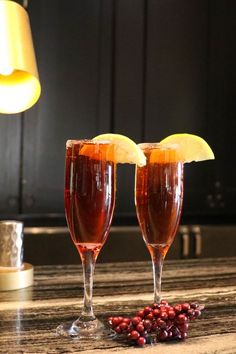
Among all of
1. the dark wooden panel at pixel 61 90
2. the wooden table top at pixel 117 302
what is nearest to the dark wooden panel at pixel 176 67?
the dark wooden panel at pixel 61 90

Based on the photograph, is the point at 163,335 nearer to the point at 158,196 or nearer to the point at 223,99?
the point at 158,196

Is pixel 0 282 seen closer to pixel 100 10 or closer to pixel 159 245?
pixel 159 245

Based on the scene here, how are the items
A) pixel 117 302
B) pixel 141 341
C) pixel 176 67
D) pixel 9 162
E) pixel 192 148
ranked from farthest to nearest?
pixel 176 67
pixel 9 162
pixel 117 302
pixel 192 148
pixel 141 341

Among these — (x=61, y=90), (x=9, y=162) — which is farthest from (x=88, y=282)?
(x=61, y=90)

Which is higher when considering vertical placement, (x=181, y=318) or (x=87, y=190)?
(x=87, y=190)

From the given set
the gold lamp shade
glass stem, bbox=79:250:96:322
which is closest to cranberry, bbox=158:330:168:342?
glass stem, bbox=79:250:96:322

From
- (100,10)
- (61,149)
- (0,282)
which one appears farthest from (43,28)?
(0,282)
